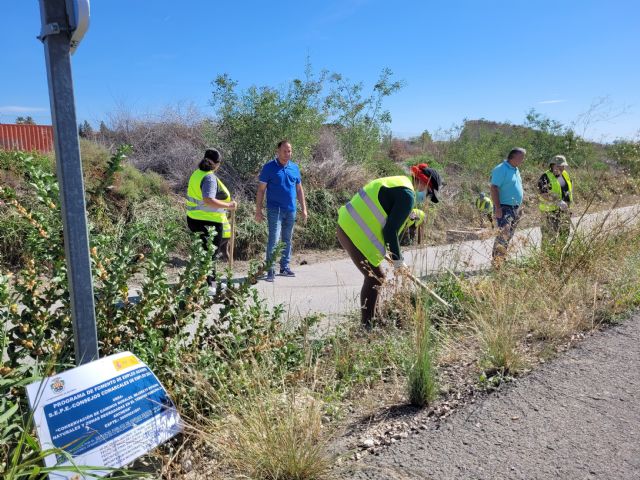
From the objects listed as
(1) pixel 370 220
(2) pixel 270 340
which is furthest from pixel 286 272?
(2) pixel 270 340

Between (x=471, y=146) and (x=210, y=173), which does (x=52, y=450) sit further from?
(x=471, y=146)

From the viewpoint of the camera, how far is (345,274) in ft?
25.4

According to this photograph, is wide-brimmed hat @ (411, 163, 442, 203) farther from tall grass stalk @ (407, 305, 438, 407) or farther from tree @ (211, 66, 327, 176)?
tree @ (211, 66, 327, 176)

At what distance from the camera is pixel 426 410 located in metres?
2.85

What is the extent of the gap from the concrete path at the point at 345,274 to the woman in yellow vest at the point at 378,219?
32cm

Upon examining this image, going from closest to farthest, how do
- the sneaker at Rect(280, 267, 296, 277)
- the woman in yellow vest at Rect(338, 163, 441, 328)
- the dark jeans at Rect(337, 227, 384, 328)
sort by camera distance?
the woman in yellow vest at Rect(338, 163, 441, 328), the dark jeans at Rect(337, 227, 384, 328), the sneaker at Rect(280, 267, 296, 277)

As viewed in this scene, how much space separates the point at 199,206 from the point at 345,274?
252 cm

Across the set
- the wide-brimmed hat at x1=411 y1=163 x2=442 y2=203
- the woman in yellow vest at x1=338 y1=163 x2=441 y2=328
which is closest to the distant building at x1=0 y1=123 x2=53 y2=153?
the woman in yellow vest at x1=338 y1=163 x2=441 y2=328

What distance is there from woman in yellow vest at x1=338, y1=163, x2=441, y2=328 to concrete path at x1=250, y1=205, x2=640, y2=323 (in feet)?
1.06

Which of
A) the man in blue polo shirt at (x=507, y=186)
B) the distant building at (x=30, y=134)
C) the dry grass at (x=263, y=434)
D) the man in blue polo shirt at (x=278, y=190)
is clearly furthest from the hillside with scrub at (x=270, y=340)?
the distant building at (x=30, y=134)

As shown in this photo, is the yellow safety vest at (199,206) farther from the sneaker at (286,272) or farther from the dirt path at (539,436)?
the dirt path at (539,436)

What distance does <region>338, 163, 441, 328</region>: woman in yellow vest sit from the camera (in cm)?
418

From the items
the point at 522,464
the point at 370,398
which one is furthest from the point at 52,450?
the point at 522,464

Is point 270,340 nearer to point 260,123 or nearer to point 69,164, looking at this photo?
point 69,164
